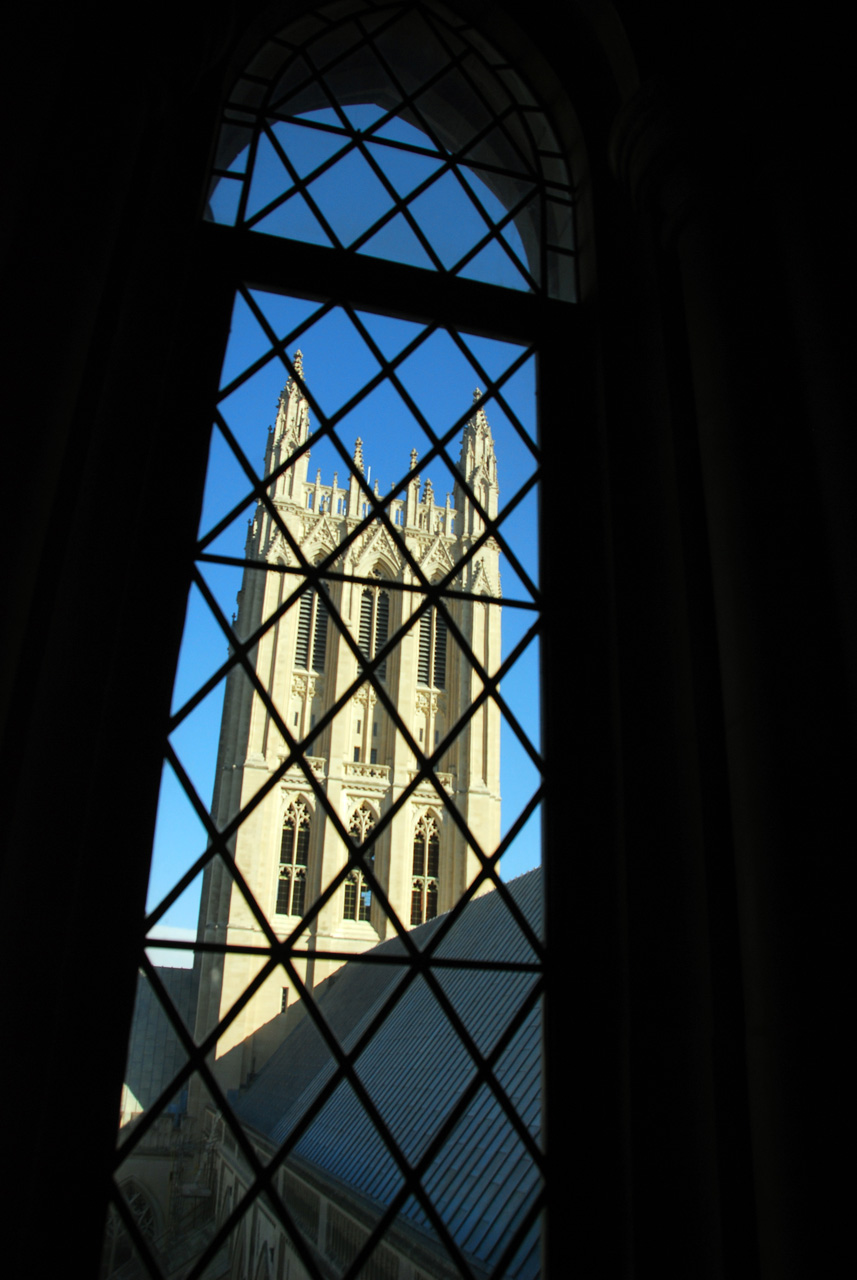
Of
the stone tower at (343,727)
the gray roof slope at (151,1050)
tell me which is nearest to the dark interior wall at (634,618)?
the gray roof slope at (151,1050)

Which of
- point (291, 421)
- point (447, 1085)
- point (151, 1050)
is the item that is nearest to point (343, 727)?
point (291, 421)

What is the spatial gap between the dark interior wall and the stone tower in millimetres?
552

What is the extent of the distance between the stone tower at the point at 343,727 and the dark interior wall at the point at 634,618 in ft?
1.81

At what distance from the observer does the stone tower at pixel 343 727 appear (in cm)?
391

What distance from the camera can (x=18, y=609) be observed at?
2.40 metres

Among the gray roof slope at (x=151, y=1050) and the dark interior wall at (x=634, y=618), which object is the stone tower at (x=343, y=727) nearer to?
the gray roof slope at (x=151, y=1050)

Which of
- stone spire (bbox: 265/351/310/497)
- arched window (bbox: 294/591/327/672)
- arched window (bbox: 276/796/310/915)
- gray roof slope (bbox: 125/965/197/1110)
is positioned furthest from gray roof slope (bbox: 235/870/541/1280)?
arched window (bbox: 294/591/327/672)

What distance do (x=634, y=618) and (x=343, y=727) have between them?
1562 inches

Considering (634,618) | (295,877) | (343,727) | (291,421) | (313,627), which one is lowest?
(295,877)

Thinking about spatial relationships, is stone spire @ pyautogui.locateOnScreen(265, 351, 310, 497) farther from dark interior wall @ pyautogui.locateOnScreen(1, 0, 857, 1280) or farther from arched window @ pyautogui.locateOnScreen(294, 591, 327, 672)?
arched window @ pyautogui.locateOnScreen(294, 591, 327, 672)

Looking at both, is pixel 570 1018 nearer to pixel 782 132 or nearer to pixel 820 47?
pixel 782 132

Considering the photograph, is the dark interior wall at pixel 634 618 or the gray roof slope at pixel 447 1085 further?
the gray roof slope at pixel 447 1085

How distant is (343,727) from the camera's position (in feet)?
141

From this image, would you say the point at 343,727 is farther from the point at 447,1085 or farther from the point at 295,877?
the point at 447,1085
